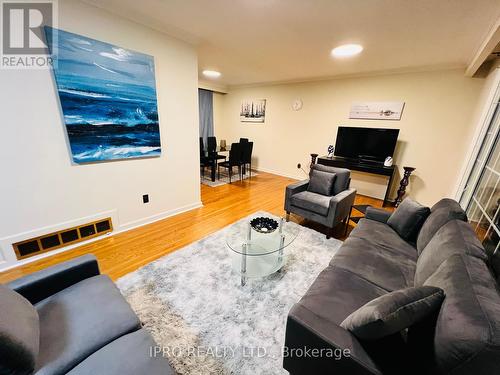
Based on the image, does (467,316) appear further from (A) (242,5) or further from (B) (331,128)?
(B) (331,128)

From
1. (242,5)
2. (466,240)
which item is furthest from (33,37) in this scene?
(466,240)

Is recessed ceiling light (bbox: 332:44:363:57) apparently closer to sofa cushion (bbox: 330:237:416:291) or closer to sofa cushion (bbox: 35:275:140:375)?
sofa cushion (bbox: 330:237:416:291)

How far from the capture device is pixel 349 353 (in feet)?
2.87

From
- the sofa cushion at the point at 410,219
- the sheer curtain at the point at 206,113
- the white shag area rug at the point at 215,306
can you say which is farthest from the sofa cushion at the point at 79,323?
the sheer curtain at the point at 206,113

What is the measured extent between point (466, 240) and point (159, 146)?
3.05 m

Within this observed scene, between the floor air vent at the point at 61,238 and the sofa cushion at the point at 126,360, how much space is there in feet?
6.15

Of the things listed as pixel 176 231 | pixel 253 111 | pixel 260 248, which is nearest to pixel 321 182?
pixel 260 248

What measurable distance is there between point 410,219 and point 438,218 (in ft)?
0.81

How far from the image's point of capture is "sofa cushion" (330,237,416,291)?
4.58 ft

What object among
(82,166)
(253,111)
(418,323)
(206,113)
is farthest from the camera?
(206,113)

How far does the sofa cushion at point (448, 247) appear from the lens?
3.92ft

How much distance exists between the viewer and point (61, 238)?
2.18 meters

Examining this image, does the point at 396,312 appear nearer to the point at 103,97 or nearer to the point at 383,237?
the point at 383,237

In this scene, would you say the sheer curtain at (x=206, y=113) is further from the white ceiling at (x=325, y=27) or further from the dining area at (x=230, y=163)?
the white ceiling at (x=325, y=27)
